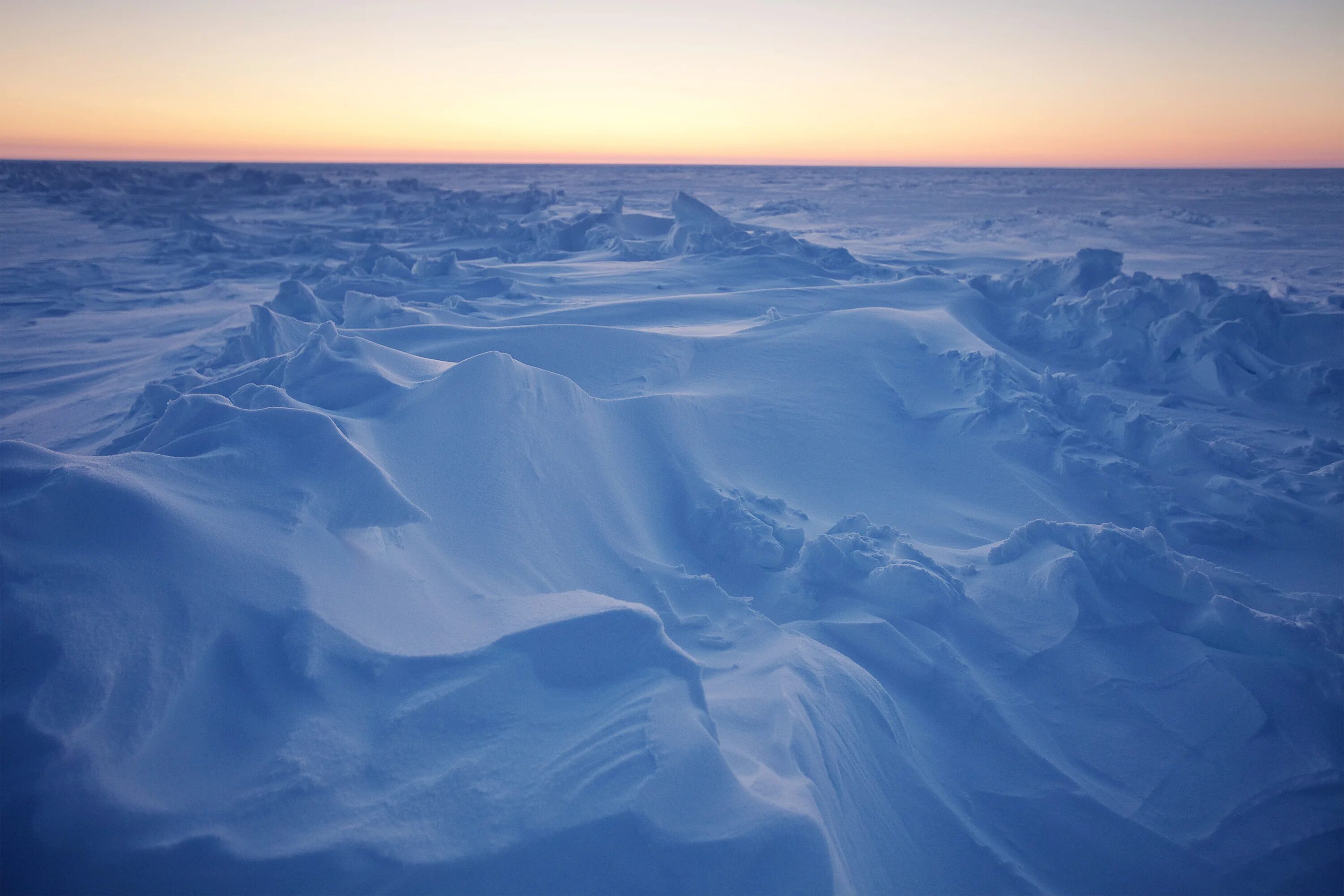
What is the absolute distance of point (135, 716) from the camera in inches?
53.3

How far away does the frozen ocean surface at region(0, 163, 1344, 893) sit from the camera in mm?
1362

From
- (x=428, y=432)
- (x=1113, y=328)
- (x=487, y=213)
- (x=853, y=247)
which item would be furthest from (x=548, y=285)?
(x=487, y=213)

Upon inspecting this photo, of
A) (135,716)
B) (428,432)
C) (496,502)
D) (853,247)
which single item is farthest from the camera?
(853,247)

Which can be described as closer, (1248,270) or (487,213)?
(1248,270)

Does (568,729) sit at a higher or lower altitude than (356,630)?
lower

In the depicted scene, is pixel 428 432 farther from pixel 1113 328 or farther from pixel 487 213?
pixel 487 213

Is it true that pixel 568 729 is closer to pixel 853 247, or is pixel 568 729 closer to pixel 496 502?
pixel 496 502

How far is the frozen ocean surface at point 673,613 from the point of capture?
136 cm

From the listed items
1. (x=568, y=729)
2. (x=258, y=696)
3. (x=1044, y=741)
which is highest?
(x=258, y=696)

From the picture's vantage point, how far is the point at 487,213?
560 inches

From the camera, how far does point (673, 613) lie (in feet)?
7.35

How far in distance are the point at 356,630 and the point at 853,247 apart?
1079cm

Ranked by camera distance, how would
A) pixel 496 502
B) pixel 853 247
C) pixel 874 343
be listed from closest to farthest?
1. pixel 496 502
2. pixel 874 343
3. pixel 853 247

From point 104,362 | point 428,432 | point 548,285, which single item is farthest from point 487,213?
point 428,432
